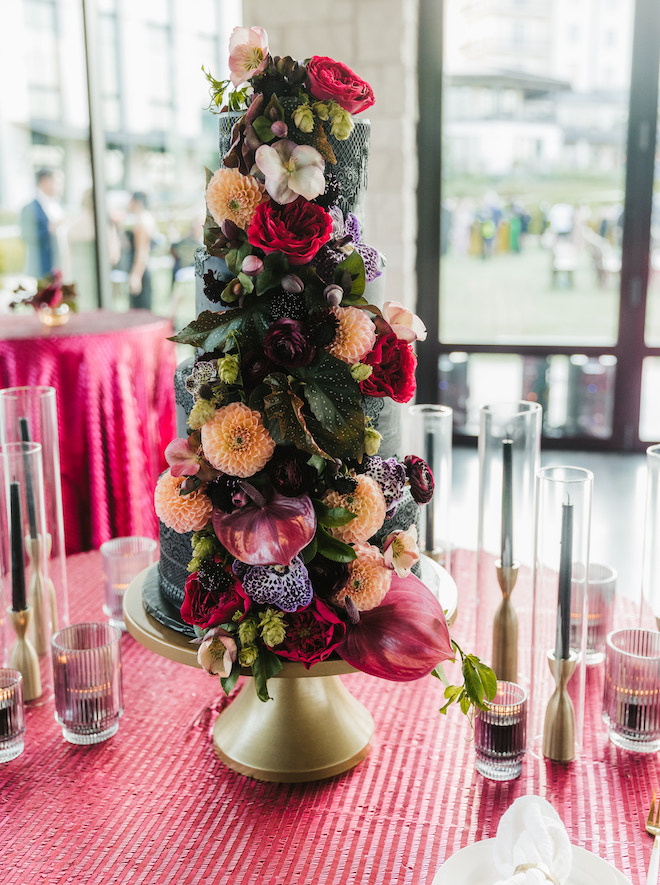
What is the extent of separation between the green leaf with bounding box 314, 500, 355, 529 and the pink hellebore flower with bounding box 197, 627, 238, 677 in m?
0.15

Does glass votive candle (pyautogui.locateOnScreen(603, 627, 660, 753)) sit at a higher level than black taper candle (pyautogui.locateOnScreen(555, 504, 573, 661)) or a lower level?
lower

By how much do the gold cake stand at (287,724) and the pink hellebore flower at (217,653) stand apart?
8 centimetres

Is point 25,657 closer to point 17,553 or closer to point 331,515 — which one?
point 17,553

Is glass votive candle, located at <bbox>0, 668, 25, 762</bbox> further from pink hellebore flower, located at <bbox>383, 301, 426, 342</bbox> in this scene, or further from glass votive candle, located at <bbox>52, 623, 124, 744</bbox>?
pink hellebore flower, located at <bbox>383, 301, 426, 342</bbox>

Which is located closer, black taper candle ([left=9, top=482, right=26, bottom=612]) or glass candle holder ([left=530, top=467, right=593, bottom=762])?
glass candle holder ([left=530, top=467, right=593, bottom=762])

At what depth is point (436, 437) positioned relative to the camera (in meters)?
1.29

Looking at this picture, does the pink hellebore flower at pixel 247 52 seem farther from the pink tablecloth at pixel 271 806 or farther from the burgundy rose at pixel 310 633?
the pink tablecloth at pixel 271 806

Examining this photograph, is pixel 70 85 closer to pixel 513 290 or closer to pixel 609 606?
pixel 513 290

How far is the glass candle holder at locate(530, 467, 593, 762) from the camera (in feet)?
3.19

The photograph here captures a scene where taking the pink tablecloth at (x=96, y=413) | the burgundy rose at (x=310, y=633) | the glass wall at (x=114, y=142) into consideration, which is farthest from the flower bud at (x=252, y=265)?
the glass wall at (x=114, y=142)

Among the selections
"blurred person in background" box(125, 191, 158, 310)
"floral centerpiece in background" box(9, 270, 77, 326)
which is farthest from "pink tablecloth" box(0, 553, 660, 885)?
"blurred person in background" box(125, 191, 158, 310)

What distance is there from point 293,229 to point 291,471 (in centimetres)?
23

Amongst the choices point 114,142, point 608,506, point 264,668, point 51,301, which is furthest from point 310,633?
point 114,142

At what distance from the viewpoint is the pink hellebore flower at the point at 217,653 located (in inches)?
34.9
